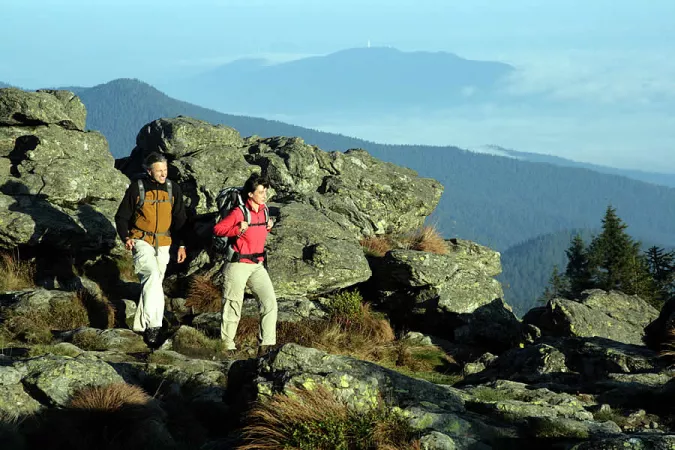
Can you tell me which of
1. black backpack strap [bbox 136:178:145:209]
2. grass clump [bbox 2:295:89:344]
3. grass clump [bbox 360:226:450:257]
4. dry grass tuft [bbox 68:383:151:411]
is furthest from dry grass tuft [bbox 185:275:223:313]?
dry grass tuft [bbox 68:383:151:411]

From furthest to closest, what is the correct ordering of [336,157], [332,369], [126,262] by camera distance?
1. [336,157]
2. [126,262]
3. [332,369]

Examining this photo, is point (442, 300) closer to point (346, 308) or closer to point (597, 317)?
point (346, 308)

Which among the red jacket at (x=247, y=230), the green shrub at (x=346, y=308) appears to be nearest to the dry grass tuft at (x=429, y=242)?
the green shrub at (x=346, y=308)

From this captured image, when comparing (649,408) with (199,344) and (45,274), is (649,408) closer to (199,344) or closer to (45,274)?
(199,344)

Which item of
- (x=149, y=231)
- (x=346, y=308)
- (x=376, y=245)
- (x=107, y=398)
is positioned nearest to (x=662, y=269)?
(x=376, y=245)

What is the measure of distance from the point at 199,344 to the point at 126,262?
7.29 meters

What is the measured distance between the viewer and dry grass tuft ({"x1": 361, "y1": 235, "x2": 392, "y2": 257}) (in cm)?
2386

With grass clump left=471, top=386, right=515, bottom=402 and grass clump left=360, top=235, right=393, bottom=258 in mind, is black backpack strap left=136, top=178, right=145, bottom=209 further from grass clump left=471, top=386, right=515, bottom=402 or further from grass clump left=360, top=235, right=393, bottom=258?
grass clump left=360, top=235, right=393, bottom=258

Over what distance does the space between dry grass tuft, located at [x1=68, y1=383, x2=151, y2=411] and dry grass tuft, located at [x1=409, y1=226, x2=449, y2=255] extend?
59.0ft

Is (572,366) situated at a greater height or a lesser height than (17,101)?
lesser

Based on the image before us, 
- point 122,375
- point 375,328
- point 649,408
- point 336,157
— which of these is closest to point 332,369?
point 122,375

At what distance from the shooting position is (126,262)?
20266 mm

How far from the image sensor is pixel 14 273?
18.4 metres

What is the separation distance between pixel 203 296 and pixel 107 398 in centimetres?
956
